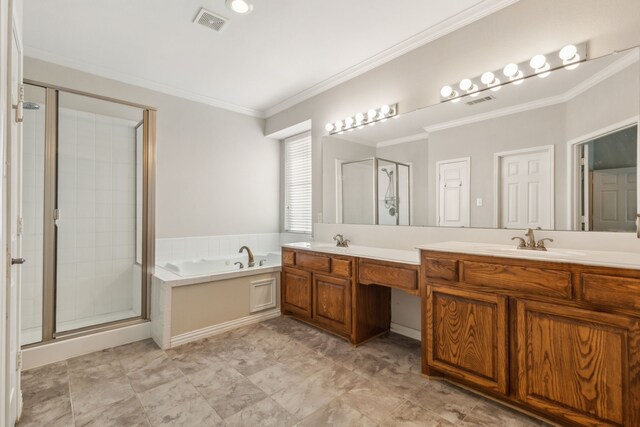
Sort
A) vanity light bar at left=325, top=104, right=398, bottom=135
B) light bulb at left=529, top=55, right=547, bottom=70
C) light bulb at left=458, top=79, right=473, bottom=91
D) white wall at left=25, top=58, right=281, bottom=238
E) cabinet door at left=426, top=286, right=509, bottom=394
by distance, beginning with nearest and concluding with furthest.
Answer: cabinet door at left=426, top=286, right=509, bottom=394
light bulb at left=529, top=55, right=547, bottom=70
light bulb at left=458, top=79, right=473, bottom=91
vanity light bar at left=325, top=104, right=398, bottom=135
white wall at left=25, top=58, right=281, bottom=238

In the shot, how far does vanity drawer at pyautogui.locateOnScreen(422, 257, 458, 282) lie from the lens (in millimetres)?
1932

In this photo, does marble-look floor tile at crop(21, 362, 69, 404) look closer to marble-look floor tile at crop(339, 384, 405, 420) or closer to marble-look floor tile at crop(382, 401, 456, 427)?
marble-look floor tile at crop(339, 384, 405, 420)

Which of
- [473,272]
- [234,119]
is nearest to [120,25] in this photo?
[234,119]

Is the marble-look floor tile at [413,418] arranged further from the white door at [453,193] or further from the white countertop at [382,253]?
the white door at [453,193]

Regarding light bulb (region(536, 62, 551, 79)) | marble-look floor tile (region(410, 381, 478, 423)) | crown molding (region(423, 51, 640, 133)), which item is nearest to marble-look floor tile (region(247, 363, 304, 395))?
marble-look floor tile (region(410, 381, 478, 423))

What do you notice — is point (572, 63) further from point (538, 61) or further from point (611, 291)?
point (611, 291)

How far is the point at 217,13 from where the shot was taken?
7.43 feet

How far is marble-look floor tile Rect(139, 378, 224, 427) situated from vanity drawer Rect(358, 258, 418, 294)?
1.40 metres

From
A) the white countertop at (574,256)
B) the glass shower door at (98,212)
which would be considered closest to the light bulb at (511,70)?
the white countertop at (574,256)

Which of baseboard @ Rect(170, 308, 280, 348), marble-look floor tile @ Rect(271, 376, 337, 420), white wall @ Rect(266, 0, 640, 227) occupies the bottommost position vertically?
marble-look floor tile @ Rect(271, 376, 337, 420)

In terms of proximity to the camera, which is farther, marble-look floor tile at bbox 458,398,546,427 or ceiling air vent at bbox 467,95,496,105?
ceiling air vent at bbox 467,95,496,105

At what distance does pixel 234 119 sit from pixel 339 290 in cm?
270

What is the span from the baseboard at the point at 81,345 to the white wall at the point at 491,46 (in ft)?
9.50

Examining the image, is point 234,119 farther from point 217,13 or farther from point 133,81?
point 217,13
